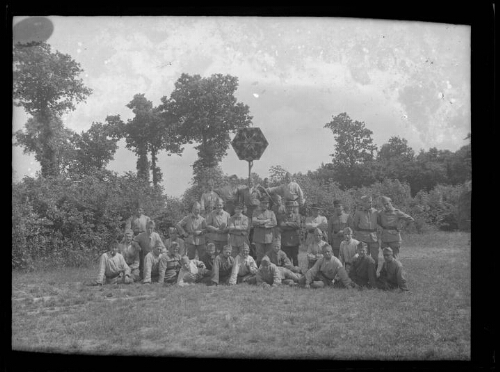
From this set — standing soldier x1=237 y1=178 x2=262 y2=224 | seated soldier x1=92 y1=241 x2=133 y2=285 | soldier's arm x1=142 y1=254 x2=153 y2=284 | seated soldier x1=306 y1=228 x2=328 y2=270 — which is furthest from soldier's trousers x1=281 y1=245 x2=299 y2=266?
seated soldier x1=92 y1=241 x2=133 y2=285

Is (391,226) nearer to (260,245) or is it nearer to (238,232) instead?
(260,245)

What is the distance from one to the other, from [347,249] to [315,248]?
0.36 meters

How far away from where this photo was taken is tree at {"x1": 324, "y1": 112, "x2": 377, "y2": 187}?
666 centimetres

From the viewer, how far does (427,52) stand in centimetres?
661

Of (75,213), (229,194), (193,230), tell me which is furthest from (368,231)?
(75,213)

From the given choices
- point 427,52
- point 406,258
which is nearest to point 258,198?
point 406,258

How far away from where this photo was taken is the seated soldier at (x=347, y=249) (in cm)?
670

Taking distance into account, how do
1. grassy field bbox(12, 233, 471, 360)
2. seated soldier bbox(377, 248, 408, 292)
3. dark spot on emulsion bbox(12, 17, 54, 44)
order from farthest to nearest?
seated soldier bbox(377, 248, 408, 292)
dark spot on emulsion bbox(12, 17, 54, 44)
grassy field bbox(12, 233, 471, 360)

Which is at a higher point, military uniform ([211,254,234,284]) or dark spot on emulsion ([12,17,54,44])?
dark spot on emulsion ([12,17,54,44])

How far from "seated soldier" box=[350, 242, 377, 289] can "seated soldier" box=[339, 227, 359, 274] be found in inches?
1.5

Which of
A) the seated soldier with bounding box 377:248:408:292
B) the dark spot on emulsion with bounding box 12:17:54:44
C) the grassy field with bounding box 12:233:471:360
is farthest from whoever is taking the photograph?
the seated soldier with bounding box 377:248:408:292

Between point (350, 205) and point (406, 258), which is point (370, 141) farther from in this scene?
point (406, 258)

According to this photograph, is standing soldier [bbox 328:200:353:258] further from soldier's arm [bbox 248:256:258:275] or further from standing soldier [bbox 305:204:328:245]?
soldier's arm [bbox 248:256:258:275]
